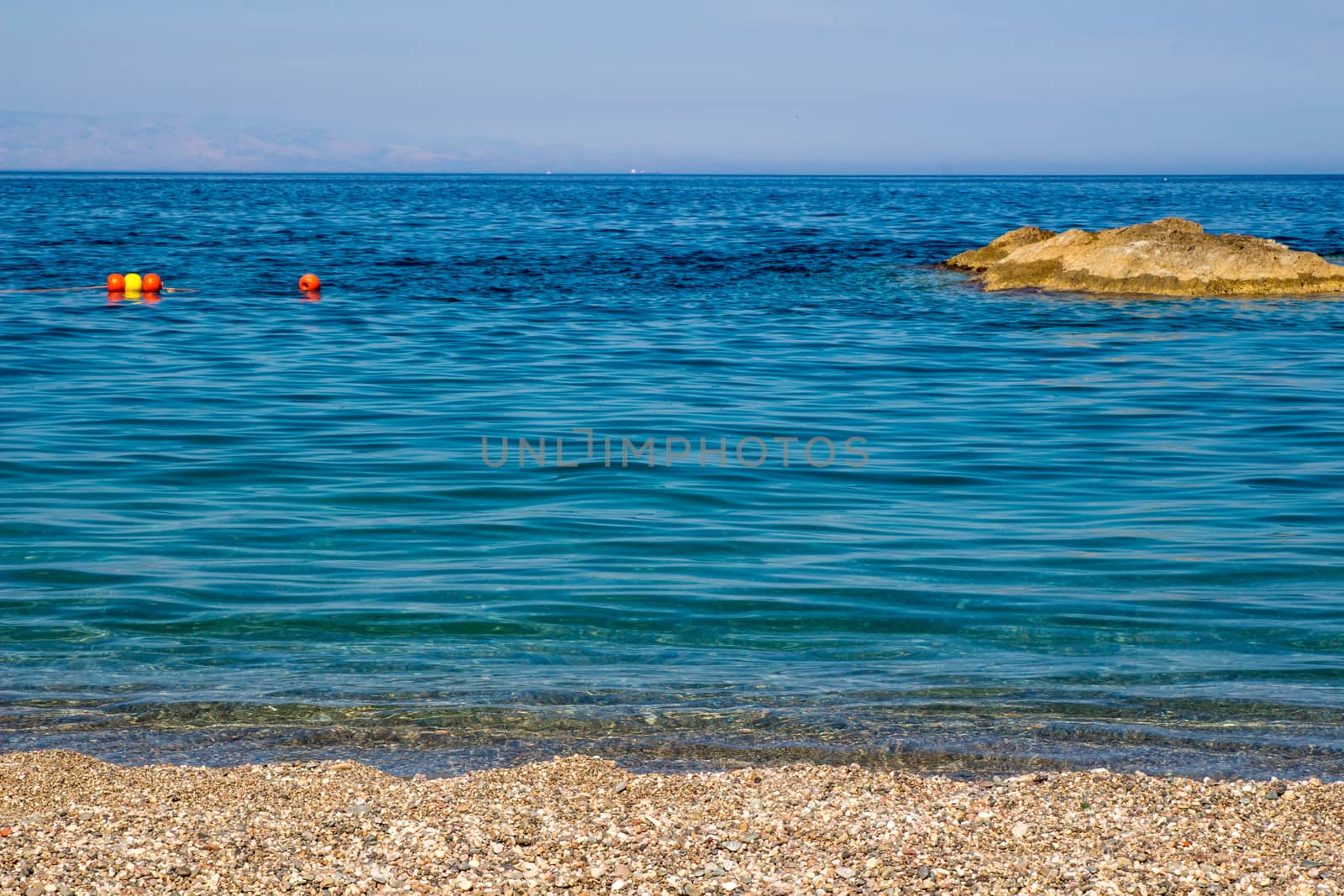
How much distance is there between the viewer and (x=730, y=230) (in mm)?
45000

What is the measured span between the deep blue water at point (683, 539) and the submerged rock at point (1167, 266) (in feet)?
8.14

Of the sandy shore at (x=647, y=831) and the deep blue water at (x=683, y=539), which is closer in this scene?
the sandy shore at (x=647, y=831)

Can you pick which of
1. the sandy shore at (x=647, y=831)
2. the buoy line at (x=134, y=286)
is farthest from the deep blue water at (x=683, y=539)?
the buoy line at (x=134, y=286)

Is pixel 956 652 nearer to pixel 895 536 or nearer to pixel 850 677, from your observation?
pixel 850 677

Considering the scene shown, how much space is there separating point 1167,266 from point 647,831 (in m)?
22.5

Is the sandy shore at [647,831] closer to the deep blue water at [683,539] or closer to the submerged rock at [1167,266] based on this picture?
the deep blue water at [683,539]

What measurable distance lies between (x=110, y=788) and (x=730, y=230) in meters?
40.7

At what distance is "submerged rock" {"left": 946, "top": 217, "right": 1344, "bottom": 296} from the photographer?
24500 millimetres

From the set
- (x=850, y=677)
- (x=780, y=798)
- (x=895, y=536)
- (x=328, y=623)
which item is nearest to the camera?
(x=780, y=798)

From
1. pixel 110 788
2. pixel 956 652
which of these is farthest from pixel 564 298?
pixel 110 788

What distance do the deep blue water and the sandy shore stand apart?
53 cm

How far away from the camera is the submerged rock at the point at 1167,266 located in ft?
80.4

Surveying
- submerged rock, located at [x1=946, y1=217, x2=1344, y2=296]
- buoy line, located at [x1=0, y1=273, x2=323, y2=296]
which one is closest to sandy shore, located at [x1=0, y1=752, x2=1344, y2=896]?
submerged rock, located at [x1=946, y1=217, x2=1344, y2=296]

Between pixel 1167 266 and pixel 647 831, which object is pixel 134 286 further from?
pixel 647 831
